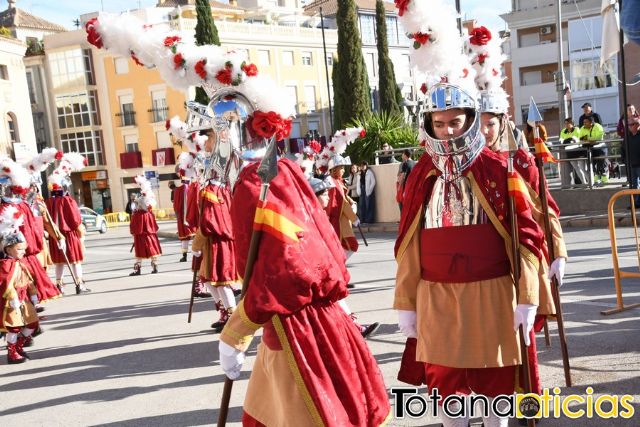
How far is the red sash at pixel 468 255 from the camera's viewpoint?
3.36m

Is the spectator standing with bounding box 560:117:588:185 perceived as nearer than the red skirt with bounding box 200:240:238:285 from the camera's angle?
No

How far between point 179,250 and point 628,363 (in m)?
14.9

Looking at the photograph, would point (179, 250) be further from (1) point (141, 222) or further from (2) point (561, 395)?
(2) point (561, 395)

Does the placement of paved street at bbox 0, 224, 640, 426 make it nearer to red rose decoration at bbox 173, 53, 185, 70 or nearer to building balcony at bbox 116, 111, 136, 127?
red rose decoration at bbox 173, 53, 185, 70

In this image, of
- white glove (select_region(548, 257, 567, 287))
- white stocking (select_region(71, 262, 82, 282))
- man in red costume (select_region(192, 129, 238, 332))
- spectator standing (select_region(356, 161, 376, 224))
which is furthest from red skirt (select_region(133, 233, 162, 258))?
white glove (select_region(548, 257, 567, 287))

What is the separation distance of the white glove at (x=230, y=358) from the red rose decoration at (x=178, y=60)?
5.89 feet

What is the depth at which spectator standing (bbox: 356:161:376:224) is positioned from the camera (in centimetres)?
1816

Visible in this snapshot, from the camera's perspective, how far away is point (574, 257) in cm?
994

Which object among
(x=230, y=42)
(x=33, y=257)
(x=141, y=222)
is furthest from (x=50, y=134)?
(x=33, y=257)

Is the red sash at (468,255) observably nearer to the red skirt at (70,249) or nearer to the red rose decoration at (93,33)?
the red rose decoration at (93,33)

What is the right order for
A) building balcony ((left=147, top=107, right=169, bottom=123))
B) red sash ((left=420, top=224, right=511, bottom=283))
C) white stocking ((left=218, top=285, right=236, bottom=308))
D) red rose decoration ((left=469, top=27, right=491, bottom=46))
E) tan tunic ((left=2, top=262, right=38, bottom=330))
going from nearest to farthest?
red sash ((left=420, top=224, right=511, bottom=283)) → red rose decoration ((left=469, top=27, right=491, bottom=46)) → tan tunic ((left=2, top=262, right=38, bottom=330)) → white stocking ((left=218, top=285, right=236, bottom=308)) → building balcony ((left=147, top=107, right=169, bottom=123))

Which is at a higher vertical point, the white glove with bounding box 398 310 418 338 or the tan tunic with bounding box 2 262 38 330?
the white glove with bounding box 398 310 418 338

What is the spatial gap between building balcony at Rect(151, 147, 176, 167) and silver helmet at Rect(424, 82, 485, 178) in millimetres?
43481

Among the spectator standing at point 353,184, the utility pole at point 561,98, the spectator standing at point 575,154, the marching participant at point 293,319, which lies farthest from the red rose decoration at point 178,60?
the spectator standing at point 353,184
